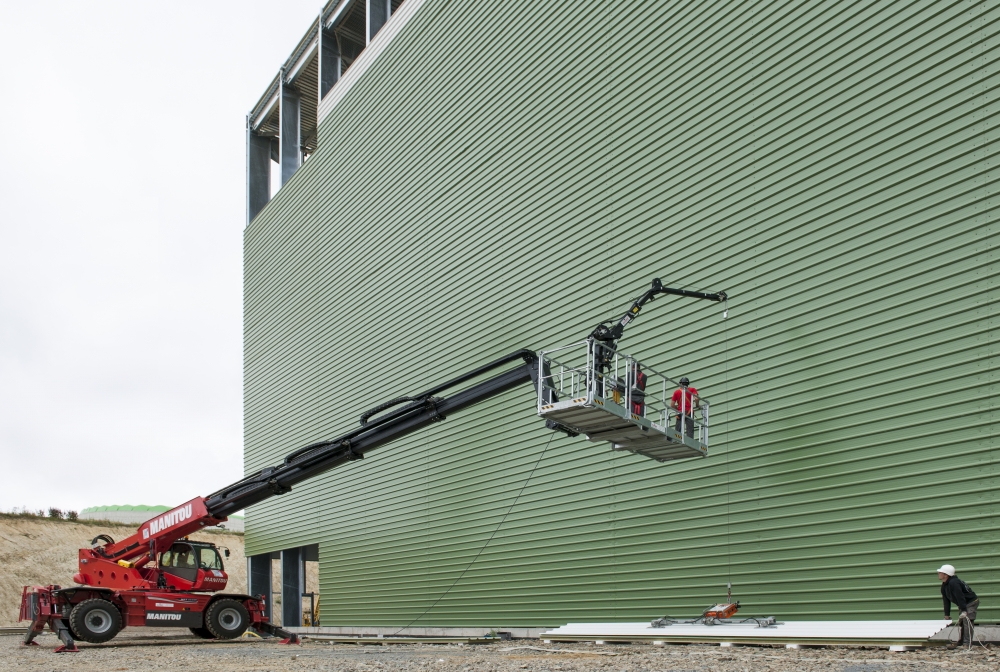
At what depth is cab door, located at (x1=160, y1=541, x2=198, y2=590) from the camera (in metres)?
19.5

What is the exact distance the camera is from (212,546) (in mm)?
19984

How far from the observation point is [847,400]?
11.5m

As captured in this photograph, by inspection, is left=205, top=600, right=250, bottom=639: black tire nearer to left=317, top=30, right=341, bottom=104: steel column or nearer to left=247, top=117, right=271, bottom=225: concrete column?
left=317, top=30, right=341, bottom=104: steel column

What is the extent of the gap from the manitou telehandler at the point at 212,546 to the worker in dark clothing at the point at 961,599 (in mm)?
3535

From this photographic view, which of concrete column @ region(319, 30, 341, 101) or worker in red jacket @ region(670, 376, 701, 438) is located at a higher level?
concrete column @ region(319, 30, 341, 101)

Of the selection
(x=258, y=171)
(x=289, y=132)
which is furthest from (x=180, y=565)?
(x=258, y=171)

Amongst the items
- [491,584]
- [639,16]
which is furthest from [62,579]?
[639,16]

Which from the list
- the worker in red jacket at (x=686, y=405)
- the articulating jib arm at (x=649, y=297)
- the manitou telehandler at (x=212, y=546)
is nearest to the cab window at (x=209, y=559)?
the manitou telehandler at (x=212, y=546)

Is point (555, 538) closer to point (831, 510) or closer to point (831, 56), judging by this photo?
point (831, 510)

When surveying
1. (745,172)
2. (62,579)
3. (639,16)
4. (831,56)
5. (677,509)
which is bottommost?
(62,579)

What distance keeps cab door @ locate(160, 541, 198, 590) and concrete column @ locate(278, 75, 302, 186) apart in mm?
14255

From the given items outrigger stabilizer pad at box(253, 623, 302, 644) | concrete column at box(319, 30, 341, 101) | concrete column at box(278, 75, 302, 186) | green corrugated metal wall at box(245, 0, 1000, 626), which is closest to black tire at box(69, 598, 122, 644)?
outrigger stabilizer pad at box(253, 623, 302, 644)

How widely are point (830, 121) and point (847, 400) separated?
3.88m

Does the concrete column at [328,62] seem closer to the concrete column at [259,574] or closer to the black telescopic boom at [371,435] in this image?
the black telescopic boom at [371,435]
